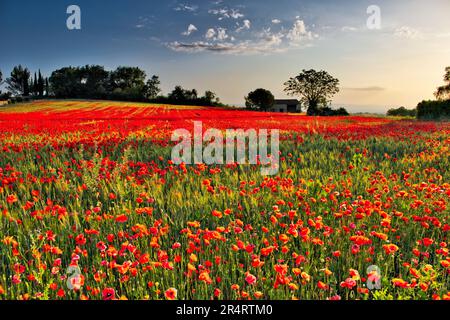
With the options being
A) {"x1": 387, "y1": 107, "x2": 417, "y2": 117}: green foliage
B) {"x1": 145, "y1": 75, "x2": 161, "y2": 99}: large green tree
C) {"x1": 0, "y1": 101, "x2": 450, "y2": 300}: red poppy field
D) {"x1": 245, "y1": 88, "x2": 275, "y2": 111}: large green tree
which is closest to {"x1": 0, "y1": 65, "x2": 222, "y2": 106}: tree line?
{"x1": 145, "y1": 75, "x2": 161, "y2": 99}: large green tree

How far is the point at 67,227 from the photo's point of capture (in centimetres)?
360

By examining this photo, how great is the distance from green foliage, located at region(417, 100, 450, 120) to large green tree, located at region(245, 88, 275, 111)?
4457 centimetres

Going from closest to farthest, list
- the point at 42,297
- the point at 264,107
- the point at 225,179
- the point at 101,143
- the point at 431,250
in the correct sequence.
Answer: the point at 42,297 < the point at 431,250 < the point at 225,179 < the point at 101,143 < the point at 264,107

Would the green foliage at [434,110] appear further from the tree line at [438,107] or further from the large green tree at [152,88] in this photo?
the large green tree at [152,88]

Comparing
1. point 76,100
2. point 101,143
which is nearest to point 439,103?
point 101,143

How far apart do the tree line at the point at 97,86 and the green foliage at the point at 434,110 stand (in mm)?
26732

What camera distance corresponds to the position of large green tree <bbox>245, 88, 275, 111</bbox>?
7288 cm

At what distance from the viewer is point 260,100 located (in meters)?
73.1

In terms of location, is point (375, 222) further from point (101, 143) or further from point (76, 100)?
point (76, 100)

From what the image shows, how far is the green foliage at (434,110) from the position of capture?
27.7 m

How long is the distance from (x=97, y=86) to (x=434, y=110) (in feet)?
91.9

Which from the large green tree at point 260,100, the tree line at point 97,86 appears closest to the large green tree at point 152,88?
the tree line at point 97,86
